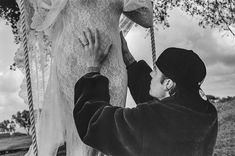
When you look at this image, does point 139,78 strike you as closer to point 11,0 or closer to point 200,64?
point 200,64

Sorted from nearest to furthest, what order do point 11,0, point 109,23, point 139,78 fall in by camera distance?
point 109,23 < point 139,78 < point 11,0

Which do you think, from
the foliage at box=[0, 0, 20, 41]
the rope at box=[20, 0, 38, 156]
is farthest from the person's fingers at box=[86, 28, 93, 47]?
the foliage at box=[0, 0, 20, 41]

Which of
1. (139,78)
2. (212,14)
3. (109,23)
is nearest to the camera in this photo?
(109,23)

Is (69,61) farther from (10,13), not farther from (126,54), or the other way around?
(10,13)

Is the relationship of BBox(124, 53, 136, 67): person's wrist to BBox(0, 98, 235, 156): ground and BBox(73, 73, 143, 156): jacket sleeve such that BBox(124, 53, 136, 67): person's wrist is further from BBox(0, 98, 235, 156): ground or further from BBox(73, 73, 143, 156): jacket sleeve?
BBox(0, 98, 235, 156): ground

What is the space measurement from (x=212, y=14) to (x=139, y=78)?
6911 millimetres

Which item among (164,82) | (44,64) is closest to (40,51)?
(44,64)

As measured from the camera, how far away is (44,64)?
2.52 metres

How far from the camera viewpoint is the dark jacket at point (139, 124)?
1.90 metres

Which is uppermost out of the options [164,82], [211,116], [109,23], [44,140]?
[109,23]

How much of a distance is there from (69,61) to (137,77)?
0.47 metres

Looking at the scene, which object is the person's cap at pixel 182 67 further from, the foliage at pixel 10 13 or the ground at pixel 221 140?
the ground at pixel 221 140

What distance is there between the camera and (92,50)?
209 centimetres

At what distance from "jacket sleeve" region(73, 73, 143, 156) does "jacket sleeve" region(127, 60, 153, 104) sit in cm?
48
